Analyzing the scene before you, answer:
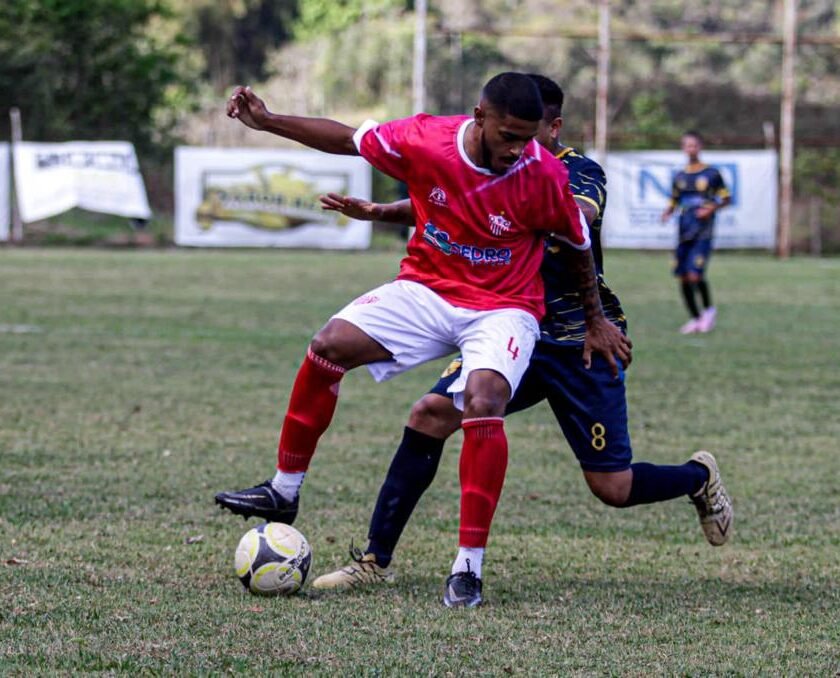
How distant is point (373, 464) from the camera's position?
7.42 metres

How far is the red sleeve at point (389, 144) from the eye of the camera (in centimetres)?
478

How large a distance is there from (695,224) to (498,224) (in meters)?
10.9

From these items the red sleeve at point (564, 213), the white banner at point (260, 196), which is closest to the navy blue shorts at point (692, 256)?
the red sleeve at point (564, 213)

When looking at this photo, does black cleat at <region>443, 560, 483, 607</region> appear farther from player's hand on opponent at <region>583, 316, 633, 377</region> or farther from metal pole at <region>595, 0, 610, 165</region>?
metal pole at <region>595, 0, 610, 165</region>

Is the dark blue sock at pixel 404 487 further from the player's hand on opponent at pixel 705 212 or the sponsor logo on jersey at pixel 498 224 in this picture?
the player's hand on opponent at pixel 705 212

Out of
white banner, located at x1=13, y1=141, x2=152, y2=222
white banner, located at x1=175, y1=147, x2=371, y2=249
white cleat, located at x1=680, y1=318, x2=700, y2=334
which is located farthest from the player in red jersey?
white banner, located at x1=13, y1=141, x2=152, y2=222

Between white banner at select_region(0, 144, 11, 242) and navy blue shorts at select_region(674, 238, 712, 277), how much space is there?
1504cm

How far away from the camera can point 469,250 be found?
480cm

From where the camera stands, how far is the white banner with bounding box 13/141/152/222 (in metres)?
26.1

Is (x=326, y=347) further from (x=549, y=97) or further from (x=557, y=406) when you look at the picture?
(x=549, y=97)

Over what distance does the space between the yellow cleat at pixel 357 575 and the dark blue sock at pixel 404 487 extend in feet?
0.19

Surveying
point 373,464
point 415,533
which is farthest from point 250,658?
point 373,464

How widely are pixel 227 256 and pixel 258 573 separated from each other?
20909 mm

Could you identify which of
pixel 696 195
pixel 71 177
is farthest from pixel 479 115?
pixel 71 177
